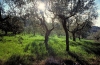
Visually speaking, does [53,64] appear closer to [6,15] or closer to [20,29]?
[20,29]

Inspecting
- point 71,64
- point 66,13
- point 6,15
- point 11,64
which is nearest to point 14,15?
point 6,15

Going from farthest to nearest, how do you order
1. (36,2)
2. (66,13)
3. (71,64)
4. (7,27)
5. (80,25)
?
(80,25) < (36,2) < (66,13) < (71,64) < (7,27)

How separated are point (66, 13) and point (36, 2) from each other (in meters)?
9.01

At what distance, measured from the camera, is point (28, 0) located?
30578 millimetres

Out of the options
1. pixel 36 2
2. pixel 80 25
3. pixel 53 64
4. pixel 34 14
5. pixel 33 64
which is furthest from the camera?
pixel 80 25

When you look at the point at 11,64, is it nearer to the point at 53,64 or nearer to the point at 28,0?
the point at 53,64

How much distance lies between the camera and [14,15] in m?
14.5

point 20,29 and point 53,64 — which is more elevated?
point 20,29

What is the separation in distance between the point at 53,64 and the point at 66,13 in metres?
14.6

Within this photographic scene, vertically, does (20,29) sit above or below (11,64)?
above

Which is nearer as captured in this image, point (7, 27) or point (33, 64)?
point (7, 27)

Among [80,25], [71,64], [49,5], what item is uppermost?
[49,5]

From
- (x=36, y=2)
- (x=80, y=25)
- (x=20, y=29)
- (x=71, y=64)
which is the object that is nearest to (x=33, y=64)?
(x=71, y=64)

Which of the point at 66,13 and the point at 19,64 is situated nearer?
the point at 19,64
